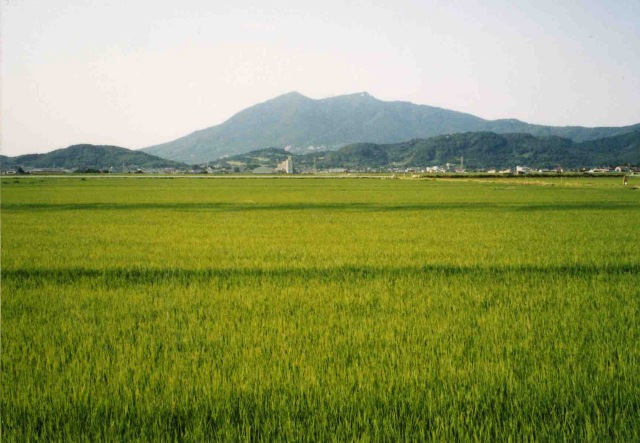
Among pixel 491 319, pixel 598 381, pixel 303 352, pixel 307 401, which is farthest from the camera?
pixel 491 319

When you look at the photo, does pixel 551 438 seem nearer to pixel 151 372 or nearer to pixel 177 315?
pixel 151 372

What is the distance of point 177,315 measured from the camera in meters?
6.60

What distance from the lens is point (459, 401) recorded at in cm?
392

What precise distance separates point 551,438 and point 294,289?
5220mm

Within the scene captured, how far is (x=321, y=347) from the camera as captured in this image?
5.17 m

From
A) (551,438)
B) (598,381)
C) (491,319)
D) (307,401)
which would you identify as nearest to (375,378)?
(307,401)

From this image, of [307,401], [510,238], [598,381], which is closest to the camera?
[307,401]

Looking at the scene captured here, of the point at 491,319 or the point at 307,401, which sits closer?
the point at 307,401

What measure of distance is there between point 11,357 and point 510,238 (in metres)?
13.7

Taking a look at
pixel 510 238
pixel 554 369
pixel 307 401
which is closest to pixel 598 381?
pixel 554 369

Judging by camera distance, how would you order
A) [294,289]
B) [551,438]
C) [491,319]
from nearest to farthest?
[551,438] → [491,319] → [294,289]

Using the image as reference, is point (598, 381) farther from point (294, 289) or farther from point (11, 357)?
point (11, 357)

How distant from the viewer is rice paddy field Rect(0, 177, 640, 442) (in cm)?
363

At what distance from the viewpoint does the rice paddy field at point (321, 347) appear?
11.9ft
